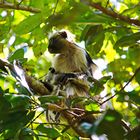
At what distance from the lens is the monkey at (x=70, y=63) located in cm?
365

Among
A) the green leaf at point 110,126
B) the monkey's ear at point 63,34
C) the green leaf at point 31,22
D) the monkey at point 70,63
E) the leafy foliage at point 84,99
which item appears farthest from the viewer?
the monkey's ear at point 63,34

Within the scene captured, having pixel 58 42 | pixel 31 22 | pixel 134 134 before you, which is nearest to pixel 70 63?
pixel 58 42

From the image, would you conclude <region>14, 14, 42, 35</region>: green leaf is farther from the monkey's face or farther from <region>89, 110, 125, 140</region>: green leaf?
the monkey's face

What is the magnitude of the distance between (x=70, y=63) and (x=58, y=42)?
10.1 inches

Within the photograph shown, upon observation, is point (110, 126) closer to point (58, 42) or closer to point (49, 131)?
point (49, 131)

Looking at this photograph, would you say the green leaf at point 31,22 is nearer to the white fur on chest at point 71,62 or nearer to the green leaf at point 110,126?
the green leaf at point 110,126

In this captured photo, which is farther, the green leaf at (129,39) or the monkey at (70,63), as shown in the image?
the monkey at (70,63)

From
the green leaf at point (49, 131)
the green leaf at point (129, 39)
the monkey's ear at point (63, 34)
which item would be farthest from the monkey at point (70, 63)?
the green leaf at point (129, 39)

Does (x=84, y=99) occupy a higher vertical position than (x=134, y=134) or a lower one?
lower

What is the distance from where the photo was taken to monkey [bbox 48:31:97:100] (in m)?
3.65

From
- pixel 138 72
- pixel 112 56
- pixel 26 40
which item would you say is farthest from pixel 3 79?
pixel 112 56

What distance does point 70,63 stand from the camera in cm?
419

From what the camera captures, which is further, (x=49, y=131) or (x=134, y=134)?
(x=49, y=131)

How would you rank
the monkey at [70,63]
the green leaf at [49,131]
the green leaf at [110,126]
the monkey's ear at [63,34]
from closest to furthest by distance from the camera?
the green leaf at [110,126]
the green leaf at [49,131]
the monkey at [70,63]
the monkey's ear at [63,34]
